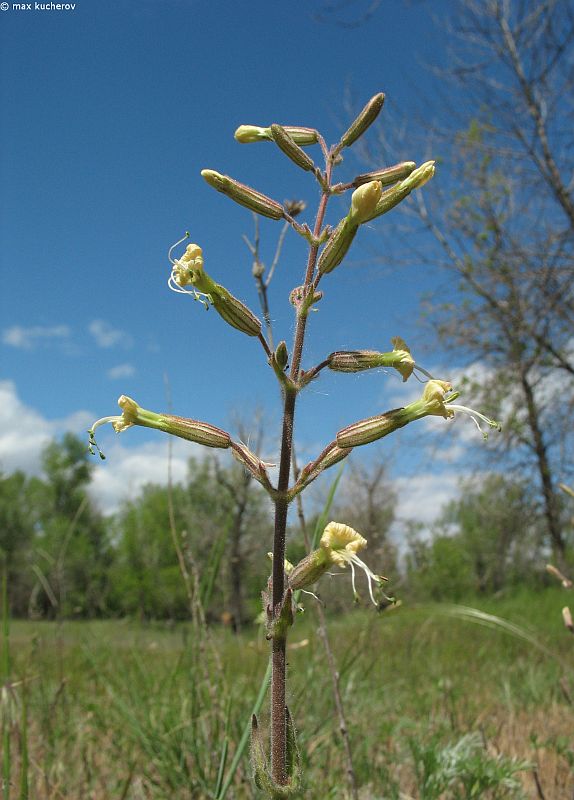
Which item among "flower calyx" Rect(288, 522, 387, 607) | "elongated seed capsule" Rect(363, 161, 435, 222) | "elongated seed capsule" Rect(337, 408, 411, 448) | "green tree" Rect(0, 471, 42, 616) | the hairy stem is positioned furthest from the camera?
"green tree" Rect(0, 471, 42, 616)

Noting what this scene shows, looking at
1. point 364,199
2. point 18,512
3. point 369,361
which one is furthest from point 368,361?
point 18,512

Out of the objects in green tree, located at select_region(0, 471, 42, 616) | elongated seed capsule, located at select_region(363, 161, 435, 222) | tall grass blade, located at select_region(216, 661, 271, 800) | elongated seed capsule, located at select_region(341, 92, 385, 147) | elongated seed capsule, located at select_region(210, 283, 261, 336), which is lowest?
tall grass blade, located at select_region(216, 661, 271, 800)

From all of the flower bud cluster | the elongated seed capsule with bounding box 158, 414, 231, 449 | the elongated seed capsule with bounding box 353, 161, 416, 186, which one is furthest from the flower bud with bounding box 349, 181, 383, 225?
the elongated seed capsule with bounding box 158, 414, 231, 449

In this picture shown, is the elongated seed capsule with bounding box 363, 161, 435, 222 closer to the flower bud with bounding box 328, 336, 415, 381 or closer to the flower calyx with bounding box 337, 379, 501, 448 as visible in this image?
the flower bud with bounding box 328, 336, 415, 381

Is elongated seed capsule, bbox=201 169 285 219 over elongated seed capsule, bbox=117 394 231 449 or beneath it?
over

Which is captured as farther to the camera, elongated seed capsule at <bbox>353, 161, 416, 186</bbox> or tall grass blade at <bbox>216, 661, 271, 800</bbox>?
elongated seed capsule at <bbox>353, 161, 416, 186</bbox>

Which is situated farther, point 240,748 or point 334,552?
Result: point 240,748

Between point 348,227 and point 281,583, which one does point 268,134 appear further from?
point 281,583
